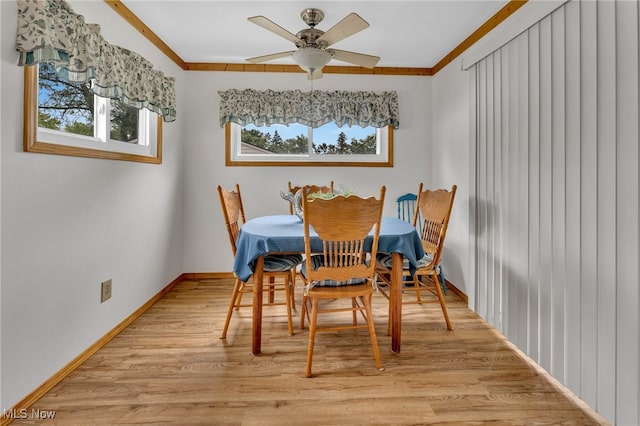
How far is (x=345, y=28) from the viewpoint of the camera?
6.33 ft

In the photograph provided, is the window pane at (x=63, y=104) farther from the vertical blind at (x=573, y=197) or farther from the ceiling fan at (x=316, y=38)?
the vertical blind at (x=573, y=197)

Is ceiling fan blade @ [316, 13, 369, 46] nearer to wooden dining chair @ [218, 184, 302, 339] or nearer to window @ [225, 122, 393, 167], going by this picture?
wooden dining chair @ [218, 184, 302, 339]

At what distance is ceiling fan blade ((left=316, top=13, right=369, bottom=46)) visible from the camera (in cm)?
183

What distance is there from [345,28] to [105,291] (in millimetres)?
2347

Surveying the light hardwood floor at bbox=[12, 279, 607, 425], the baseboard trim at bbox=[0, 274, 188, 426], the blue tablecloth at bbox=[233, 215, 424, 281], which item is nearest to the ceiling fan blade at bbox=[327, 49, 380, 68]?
the blue tablecloth at bbox=[233, 215, 424, 281]

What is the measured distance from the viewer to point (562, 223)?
1.67 m

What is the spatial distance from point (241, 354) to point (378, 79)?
3.21m

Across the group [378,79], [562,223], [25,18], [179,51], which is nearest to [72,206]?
[25,18]

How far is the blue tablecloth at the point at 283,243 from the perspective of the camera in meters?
1.91

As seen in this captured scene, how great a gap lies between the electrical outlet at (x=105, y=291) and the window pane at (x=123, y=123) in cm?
106

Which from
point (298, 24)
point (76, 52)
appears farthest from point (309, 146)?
point (76, 52)

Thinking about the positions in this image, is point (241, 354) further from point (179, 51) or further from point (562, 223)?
point (179, 51)

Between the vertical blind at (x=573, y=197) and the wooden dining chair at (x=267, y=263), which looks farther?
the wooden dining chair at (x=267, y=263)

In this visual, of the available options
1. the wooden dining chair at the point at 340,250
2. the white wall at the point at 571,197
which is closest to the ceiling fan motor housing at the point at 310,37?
the wooden dining chair at the point at 340,250
